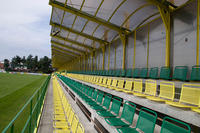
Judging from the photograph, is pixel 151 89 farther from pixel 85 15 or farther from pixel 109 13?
pixel 85 15

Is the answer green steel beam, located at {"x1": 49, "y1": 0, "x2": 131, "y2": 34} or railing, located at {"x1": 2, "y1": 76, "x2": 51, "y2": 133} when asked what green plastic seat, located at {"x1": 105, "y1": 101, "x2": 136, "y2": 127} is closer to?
railing, located at {"x1": 2, "y1": 76, "x2": 51, "y2": 133}

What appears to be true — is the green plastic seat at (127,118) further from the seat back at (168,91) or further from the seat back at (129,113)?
the seat back at (168,91)

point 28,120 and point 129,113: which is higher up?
point 129,113

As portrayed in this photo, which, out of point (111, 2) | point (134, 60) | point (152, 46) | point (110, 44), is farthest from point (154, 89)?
point (110, 44)

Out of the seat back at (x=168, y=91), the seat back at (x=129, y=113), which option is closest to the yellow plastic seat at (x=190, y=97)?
the seat back at (x=168, y=91)

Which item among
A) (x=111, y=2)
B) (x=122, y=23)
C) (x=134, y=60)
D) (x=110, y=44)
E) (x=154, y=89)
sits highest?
(x=111, y=2)

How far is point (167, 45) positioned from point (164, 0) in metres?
2.75

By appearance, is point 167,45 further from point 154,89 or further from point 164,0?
point 154,89

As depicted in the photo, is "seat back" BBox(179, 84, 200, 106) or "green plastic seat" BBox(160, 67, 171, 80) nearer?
"seat back" BBox(179, 84, 200, 106)

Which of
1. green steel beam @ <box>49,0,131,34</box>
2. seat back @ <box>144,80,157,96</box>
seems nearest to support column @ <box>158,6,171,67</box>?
seat back @ <box>144,80,157,96</box>

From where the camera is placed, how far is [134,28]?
12.6m

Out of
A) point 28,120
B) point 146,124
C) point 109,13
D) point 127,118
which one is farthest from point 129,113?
point 109,13

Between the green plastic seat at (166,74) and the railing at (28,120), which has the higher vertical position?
the green plastic seat at (166,74)

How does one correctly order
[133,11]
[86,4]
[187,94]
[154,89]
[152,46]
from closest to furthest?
1. [187,94]
2. [154,89]
3. [152,46]
4. [133,11]
5. [86,4]
